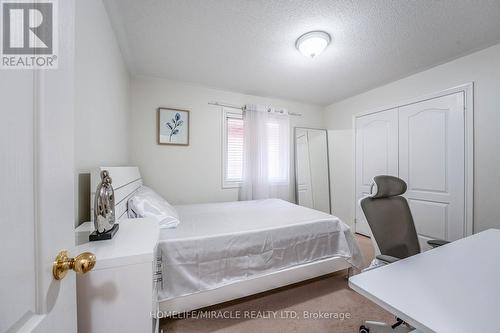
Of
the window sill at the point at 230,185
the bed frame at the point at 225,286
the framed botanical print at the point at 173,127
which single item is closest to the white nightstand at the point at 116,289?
the bed frame at the point at 225,286

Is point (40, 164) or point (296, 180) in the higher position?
point (40, 164)

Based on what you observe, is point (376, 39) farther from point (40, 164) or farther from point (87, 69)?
point (40, 164)

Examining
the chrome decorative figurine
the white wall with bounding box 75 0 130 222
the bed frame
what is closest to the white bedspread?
the bed frame

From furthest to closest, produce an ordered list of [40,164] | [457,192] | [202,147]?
[202,147] → [457,192] → [40,164]

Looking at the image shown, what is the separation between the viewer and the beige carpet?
145 cm

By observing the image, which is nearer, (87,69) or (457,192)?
(87,69)

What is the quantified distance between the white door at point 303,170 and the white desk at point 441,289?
256cm

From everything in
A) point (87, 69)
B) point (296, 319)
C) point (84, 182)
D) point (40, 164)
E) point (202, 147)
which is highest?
point (87, 69)

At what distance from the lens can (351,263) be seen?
1.92 m

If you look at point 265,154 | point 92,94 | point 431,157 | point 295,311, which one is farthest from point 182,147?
point 431,157

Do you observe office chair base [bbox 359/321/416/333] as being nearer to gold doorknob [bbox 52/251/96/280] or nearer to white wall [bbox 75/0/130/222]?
gold doorknob [bbox 52/251/96/280]

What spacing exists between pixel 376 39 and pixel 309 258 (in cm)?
227

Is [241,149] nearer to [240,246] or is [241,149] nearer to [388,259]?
[240,246]

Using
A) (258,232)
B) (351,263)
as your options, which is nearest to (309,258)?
(351,263)
